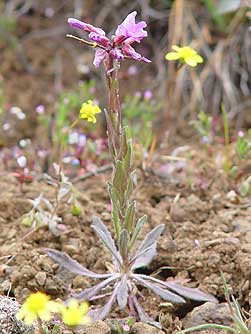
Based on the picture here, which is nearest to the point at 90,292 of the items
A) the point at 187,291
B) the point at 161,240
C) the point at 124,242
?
the point at 124,242

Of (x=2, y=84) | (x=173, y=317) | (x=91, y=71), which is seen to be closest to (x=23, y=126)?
(x=2, y=84)

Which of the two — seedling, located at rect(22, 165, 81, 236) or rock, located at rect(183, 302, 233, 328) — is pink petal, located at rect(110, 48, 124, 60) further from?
rock, located at rect(183, 302, 233, 328)

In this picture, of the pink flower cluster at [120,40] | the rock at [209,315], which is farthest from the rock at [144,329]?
the pink flower cluster at [120,40]

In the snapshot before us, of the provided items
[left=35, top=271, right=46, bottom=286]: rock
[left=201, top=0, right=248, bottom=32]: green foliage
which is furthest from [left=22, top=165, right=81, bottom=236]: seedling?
[left=201, top=0, right=248, bottom=32]: green foliage

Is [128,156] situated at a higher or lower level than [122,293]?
higher

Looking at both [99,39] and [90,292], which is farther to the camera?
[90,292]

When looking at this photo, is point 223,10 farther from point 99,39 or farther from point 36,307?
point 36,307
